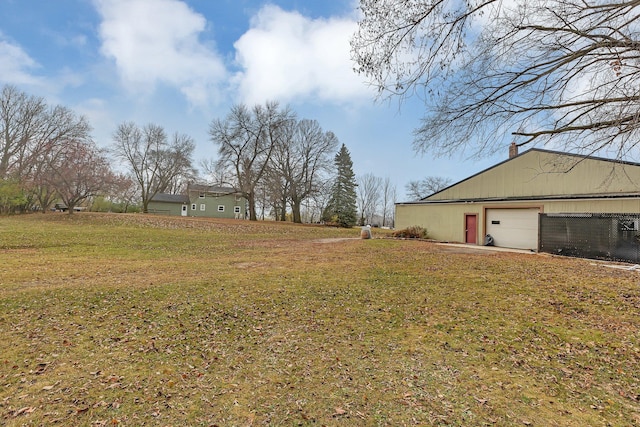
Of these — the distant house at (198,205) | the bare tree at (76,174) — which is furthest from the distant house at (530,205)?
the distant house at (198,205)

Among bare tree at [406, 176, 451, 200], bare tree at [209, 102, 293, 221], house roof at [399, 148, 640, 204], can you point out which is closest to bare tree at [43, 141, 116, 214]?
bare tree at [209, 102, 293, 221]

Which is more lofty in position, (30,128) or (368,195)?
(30,128)

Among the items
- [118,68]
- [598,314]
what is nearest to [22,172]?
[118,68]

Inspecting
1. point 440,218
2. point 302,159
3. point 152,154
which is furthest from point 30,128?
point 440,218

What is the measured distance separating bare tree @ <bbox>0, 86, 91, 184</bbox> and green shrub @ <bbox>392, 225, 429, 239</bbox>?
30225 millimetres

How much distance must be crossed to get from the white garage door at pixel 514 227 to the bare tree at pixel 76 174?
1117 inches

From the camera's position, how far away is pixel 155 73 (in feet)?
44.5

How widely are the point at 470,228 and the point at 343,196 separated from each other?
1976cm

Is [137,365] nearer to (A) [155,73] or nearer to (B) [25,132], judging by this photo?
(A) [155,73]

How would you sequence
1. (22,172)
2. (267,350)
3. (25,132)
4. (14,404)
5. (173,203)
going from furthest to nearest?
(173,203)
(25,132)
(22,172)
(267,350)
(14,404)

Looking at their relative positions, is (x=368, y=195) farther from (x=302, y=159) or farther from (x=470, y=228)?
(x=470, y=228)

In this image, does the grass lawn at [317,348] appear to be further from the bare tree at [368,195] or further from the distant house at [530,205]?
the bare tree at [368,195]

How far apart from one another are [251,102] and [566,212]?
95.4ft

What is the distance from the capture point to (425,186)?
178 ft
